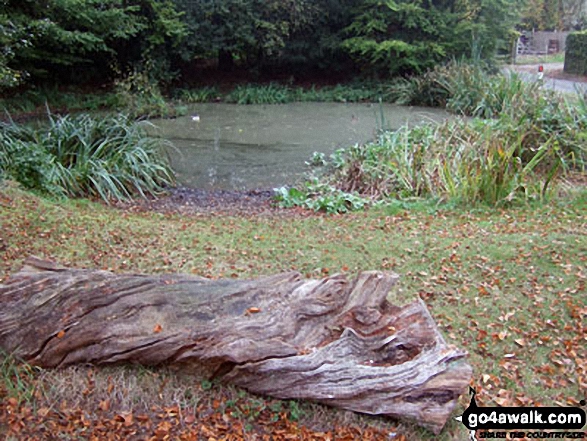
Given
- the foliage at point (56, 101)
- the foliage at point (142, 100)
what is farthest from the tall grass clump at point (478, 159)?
the foliage at point (56, 101)

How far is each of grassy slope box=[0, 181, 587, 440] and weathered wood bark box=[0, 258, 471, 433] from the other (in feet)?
0.55

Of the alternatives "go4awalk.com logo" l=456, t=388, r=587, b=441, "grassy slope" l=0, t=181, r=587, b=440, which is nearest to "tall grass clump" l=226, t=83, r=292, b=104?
"grassy slope" l=0, t=181, r=587, b=440

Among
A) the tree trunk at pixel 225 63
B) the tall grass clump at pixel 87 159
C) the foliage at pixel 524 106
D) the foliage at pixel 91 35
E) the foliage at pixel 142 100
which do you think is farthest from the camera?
the tree trunk at pixel 225 63

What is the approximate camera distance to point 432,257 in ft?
14.7

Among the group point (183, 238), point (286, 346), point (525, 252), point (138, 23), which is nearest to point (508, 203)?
point (525, 252)

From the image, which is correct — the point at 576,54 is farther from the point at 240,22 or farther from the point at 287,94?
the point at 240,22

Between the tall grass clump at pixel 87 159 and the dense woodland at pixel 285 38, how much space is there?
→ 8.37m

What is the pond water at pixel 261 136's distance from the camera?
8.44 m

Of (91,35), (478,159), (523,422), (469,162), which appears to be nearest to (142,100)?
(91,35)

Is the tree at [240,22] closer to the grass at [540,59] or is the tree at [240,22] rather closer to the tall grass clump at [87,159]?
the tall grass clump at [87,159]

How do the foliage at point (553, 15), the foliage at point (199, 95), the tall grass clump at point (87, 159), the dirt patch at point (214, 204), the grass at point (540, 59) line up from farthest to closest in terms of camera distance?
1. the foliage at point (553, 15)
2. the grass at point (540, 59)
3. the foliage at point (199, 95)
4. the dirt patch at point (214, 204)
5. the tall grass clump at point (87, 159)

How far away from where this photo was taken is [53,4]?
39.8 ft

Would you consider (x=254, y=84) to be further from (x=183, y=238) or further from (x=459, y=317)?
(x=459, y=317)

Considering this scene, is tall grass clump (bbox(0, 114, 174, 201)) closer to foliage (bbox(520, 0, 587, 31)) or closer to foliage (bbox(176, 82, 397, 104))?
foliage (bbox(176, 82, 397, 104))
